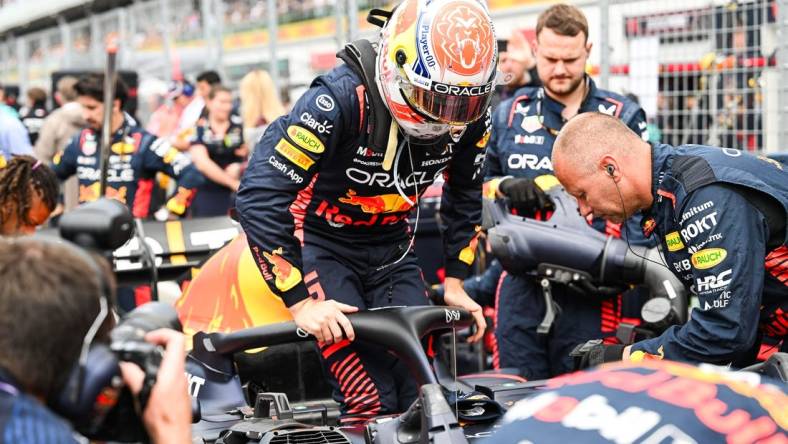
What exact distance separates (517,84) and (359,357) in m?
4.06

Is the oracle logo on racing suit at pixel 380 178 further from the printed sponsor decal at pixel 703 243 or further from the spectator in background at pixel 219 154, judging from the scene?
the spectator in background at pixel 219 154

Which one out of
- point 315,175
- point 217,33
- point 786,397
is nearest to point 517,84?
point 315,175

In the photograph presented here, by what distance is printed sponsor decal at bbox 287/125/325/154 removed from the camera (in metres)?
3.31

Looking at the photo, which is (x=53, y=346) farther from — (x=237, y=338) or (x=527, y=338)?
(x=527, y=338)

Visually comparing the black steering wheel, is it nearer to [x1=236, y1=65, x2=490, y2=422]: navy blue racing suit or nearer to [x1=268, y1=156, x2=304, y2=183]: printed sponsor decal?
[x1=236, y1=65, x2=490, y2=422]: navy blue racing suit

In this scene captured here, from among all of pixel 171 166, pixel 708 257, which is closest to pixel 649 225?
pixel 708 257

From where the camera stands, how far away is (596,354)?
310cm

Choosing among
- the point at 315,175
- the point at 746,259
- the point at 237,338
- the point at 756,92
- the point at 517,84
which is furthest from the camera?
the point at 517,84

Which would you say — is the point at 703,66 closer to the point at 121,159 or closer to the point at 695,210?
the point at 695,210

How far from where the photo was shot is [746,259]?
2.87 metres

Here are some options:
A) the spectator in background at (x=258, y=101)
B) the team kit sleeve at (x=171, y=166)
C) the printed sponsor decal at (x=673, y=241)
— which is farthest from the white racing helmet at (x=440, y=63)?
the spectator in background at (x=258, y=101)

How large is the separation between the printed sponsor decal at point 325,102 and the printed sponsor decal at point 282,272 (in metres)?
0.45

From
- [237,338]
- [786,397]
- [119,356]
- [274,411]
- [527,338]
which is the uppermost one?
[119,356]

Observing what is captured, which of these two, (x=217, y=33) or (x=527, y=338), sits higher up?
(x=217, y=33)
